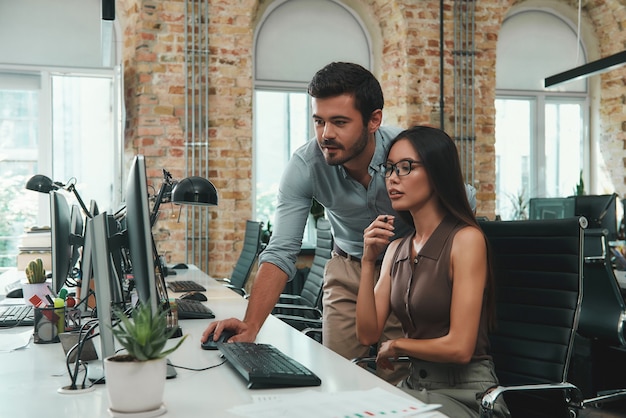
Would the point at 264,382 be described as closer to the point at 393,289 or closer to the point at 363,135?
the point at 393,289

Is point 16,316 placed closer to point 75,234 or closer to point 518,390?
point 75,234

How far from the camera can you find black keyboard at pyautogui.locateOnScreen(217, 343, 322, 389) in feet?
4.95

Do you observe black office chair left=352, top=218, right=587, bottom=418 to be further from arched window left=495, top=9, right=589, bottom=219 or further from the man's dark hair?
arched window left=495, top=9, right=589, bottom=219

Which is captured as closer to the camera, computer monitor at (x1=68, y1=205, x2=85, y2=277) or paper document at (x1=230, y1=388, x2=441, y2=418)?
paper document at (x1=230, y1=388, x2=441, y2=418)

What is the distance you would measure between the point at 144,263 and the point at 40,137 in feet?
16.7

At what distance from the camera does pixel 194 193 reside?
7.88 ft

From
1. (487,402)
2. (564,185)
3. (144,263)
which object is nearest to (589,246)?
(487,402)

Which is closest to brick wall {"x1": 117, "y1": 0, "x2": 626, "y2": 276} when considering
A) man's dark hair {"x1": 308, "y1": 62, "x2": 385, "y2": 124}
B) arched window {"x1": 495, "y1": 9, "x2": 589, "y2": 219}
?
arched window {"x1": 495, "y1": 9, "x2": 589, "y2": 219}

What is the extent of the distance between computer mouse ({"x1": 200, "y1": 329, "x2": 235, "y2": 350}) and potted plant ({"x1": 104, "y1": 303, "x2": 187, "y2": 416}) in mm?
637

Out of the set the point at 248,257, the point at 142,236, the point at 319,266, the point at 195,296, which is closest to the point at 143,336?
the point at 142,236

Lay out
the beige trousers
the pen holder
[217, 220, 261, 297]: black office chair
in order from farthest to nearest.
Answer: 1. [217, 220, 261, 297]: black office chair
2. the beige trousers
3. the pen holder

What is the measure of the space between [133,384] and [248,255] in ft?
12.2

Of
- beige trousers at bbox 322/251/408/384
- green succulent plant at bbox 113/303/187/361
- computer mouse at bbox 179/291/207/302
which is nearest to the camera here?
green succulent plant at bbox 113/303/187/361

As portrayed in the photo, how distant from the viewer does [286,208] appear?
2.48m
